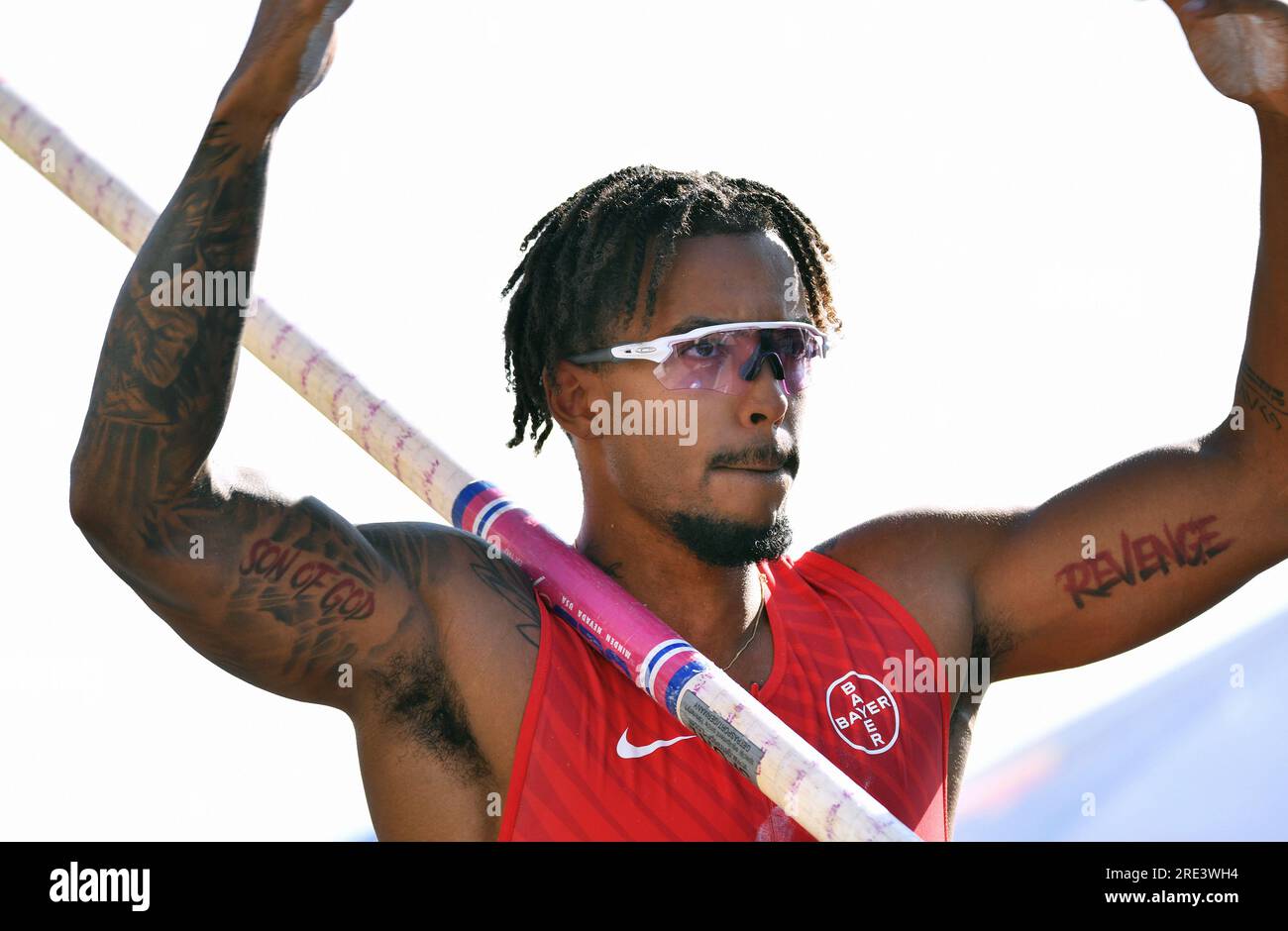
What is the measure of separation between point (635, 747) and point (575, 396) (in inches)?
43.2

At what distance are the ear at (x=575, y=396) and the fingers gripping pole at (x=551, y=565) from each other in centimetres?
37

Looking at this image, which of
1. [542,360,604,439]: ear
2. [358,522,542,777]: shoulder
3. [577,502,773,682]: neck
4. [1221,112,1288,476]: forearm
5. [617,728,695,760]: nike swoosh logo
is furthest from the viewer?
[542,360,604,439]: ear

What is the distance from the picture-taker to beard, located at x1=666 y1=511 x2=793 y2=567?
421cm

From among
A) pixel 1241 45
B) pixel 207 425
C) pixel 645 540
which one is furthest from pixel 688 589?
pixel 1241 45

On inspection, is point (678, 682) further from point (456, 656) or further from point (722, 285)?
point (722, 285)

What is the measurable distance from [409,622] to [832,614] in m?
1.26

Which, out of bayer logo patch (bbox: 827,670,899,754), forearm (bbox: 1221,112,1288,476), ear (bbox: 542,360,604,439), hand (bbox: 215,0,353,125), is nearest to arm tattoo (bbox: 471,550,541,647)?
ear (bbox: 542,360,604,439)

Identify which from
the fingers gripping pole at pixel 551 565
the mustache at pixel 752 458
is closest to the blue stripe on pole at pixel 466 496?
the fingers gripping pole at pixel 551 565

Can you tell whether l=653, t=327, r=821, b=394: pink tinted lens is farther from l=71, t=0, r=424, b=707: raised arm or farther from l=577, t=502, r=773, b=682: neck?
l=71, t=0, r=424, b=707: raised arm

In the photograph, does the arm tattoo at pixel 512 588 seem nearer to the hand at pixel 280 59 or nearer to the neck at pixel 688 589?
the neck at pixel 688 589

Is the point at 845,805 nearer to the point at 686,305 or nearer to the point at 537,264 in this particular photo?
the point at 686,305

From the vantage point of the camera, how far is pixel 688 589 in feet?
14.4

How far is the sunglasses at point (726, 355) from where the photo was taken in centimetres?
418

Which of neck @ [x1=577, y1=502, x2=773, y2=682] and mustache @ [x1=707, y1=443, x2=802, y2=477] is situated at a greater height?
mustache @ [x1=707, y1=443, x2=802, y2=477]
